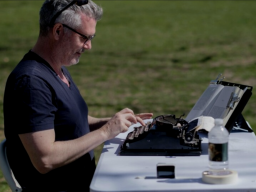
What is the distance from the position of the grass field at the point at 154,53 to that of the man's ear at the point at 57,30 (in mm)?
2391

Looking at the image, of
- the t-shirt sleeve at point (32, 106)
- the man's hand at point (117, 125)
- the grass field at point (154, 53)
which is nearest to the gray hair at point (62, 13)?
the t-shirt sleeve at point (32, 106)

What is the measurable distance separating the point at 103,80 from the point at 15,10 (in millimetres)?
11940

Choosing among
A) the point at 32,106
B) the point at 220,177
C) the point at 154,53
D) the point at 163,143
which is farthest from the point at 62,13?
the point at 154,53

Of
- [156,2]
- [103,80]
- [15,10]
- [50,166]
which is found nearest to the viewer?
[50,166]

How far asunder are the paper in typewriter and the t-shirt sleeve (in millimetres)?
890

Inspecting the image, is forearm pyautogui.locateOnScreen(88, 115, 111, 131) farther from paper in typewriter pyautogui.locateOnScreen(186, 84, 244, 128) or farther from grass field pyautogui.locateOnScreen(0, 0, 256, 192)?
grass field pyautogui.locateOnScreen(0, 0, 256, 192)

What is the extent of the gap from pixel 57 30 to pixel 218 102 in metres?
0.96

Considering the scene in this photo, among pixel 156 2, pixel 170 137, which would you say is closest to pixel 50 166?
pixel 170 137

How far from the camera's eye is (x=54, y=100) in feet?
8.86

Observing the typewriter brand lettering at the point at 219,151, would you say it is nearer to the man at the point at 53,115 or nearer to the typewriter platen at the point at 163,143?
the typewriter platen at the point at 163,143

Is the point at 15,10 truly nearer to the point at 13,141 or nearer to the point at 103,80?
the point at 103,80

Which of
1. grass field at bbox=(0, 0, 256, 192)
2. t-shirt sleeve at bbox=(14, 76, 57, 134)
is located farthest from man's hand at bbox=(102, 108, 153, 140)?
grass field at bbox=(0, 0, 256, 192)

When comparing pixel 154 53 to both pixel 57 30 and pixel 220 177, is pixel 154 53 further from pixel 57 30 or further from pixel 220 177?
pixel 220 177

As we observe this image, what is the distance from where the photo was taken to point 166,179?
2350mm
